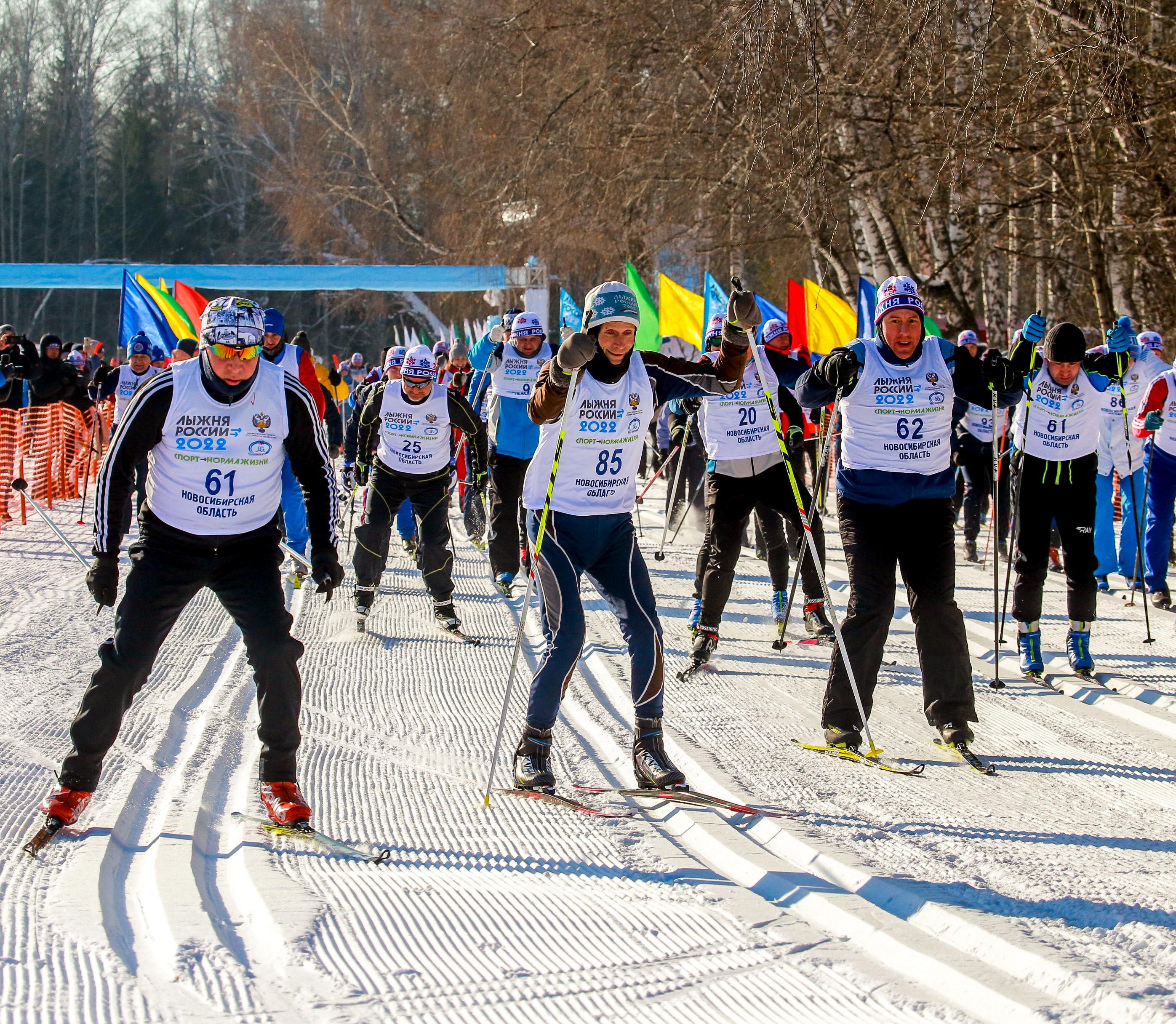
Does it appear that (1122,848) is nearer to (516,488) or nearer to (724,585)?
(724,585)

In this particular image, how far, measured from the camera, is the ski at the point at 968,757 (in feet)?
17.3

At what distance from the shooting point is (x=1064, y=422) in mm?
7191

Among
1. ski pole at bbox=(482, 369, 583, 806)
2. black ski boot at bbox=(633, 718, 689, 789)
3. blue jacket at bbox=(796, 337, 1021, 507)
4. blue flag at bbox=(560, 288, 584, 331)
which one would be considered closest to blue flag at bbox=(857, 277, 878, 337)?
blue flag at bbox=(560, 288, 584, 331)

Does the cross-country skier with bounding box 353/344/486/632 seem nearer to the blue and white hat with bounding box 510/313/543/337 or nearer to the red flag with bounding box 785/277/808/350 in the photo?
the blue and white hat with bounding box 510/313/543/337

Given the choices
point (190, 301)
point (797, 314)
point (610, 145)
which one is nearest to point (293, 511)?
point (190, 301)

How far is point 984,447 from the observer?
11438mm

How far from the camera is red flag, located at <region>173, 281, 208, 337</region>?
13977 mm

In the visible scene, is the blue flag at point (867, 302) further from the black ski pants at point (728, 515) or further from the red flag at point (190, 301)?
the red flag at point (190, 301)

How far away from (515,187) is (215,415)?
66.3ft

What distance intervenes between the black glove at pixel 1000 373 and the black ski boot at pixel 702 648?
2.31 meters

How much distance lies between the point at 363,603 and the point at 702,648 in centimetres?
268

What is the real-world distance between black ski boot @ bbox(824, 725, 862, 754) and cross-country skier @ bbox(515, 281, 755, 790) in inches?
39.0

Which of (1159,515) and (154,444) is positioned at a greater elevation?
(154,444)

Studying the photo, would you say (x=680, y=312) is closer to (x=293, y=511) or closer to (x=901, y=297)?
(x=293, y=511)
